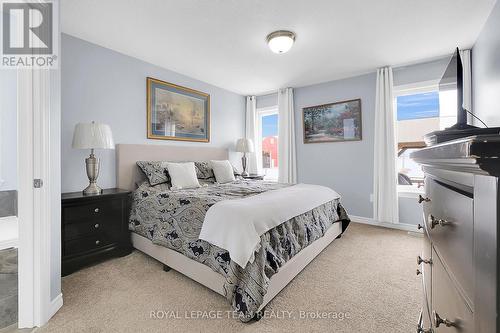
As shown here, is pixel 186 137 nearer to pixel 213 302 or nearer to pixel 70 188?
pixel 70 188

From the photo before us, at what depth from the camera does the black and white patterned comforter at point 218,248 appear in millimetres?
1609

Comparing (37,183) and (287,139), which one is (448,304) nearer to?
(37,183)

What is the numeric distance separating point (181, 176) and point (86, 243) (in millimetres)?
1247

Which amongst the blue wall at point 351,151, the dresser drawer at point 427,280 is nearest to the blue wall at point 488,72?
the blue wall at point 351,151

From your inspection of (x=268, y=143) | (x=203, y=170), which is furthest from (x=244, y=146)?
(x=203, y=170)

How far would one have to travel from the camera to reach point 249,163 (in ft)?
17.2

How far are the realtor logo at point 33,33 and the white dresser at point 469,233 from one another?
223cm

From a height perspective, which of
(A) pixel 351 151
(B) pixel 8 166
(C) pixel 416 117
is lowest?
(B) pixel 8 166

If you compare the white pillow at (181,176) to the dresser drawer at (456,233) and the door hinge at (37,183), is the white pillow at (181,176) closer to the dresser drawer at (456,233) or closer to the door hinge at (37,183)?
the door hinge at (37,183)

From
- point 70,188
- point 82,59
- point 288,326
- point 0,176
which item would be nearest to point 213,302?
point 288,326

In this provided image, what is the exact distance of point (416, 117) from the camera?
3570 mm

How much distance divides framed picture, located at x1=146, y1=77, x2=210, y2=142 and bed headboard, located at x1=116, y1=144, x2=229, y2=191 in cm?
21

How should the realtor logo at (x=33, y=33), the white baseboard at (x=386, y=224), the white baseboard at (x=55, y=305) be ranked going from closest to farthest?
the realtor logo at (x=33, y=33)
the white baseboard at (x=55, y=305)
the white baseboard at (x=386, y=224)

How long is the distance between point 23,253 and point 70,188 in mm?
1329
